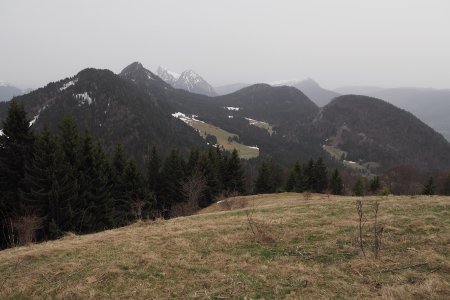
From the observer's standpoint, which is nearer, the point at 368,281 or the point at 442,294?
the point at 442,294

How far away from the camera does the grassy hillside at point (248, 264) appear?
9.88m

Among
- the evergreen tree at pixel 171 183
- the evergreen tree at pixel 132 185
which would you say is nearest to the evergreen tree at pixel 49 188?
the evergreen tree at pixel 132 185

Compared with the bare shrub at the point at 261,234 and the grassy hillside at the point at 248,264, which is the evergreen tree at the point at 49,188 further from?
the bare shrub at the point at 261,234

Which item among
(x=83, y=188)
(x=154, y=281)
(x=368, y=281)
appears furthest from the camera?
(x=83, y=188)

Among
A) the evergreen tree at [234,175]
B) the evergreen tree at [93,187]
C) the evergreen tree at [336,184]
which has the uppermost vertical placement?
the evergreen tree at [93,187]

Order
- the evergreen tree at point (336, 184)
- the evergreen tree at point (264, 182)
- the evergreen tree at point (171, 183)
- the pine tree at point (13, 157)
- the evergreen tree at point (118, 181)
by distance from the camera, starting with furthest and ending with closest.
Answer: the evergreen tree at point (264, 182) → the evergreen tree at point (336, 184) → the evergreen tree at point (171, 183) → the evergreen tree at point (118, 181) → the pine tree at point (13, 157)

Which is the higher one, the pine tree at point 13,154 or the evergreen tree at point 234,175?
the pine tree at point 13,154

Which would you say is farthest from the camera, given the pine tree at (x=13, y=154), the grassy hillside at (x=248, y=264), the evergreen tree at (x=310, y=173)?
the evergreen tree at (x=310, y=173)

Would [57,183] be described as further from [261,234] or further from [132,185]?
[261,234]

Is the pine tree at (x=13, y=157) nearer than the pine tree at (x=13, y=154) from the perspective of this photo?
Yes

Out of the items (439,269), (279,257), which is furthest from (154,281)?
(439,269)

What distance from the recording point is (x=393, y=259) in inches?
455

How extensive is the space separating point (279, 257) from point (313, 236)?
9.56 ft

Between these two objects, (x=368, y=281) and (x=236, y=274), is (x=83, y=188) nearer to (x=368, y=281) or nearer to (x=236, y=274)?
(x=236, y=274)
